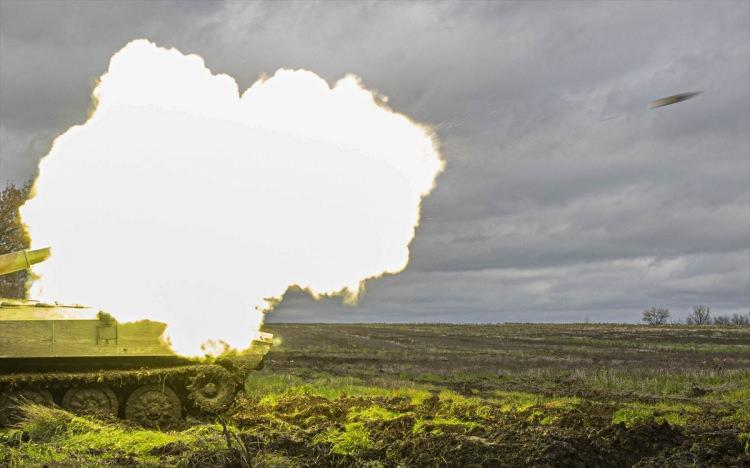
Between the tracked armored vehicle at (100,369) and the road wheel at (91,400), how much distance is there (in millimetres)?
22

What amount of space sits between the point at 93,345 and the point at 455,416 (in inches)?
323

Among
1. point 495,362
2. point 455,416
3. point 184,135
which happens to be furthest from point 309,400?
point 495,362

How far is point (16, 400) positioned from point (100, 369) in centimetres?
189

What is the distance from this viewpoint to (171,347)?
17.9m

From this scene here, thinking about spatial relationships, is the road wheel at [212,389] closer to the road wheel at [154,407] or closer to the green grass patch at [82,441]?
the road wheel at [154,407]

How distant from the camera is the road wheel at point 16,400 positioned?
1595 cm

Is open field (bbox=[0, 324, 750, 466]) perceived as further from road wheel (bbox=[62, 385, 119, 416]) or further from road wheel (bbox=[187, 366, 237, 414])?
road wheel (bbox=[62, 385, 119, 416])

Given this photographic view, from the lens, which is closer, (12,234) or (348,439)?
(348,439)

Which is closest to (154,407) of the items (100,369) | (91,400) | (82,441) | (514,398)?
(91,400)

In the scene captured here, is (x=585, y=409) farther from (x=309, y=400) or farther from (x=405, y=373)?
(x=405, y=373)

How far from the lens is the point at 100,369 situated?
1727 centimetres

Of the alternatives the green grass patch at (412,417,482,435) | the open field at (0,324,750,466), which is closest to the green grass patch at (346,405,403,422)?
the open field at (0,324,750,466)

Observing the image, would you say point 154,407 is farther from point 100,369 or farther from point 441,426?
point 441,426

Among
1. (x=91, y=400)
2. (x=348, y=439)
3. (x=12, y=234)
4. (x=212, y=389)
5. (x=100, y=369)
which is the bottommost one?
(x=348, y=439)
